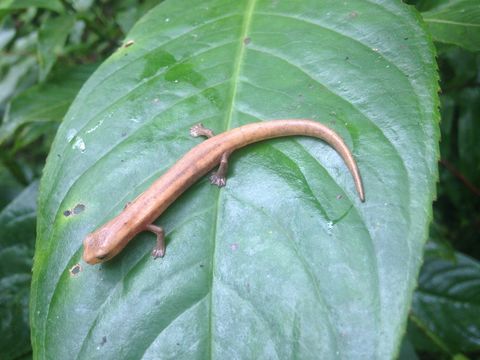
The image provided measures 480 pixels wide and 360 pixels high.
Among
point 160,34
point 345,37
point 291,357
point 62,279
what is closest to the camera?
point 291,357

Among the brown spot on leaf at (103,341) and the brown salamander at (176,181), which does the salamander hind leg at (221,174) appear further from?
the brown spot on leaf at (103,341)

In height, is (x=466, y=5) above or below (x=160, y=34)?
below

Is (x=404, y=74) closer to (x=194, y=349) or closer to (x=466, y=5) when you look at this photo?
(x=466, y=5)

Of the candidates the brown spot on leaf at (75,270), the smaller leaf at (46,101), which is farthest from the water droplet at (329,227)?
the smaller leaf at (46,101)

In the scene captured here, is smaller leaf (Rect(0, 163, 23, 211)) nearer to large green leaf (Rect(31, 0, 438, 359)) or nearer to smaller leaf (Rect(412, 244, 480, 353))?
large green leaf (Rect(31, 0, 438, 359))

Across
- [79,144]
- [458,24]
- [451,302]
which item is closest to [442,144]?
[451,302]

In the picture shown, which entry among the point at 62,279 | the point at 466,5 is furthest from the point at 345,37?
the point at 62,279
